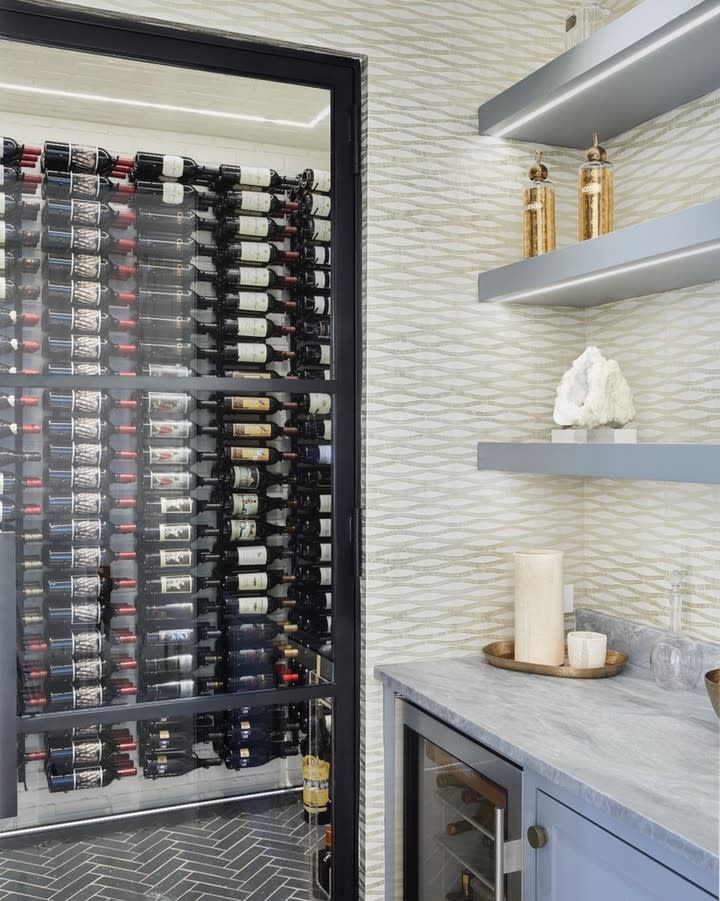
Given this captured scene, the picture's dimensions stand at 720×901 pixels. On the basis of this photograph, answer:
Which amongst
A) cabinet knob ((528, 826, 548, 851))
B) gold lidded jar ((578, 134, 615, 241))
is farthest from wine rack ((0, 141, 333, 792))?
cabinet knob ((528, 826, 548, 851))

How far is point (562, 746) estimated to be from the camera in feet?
5.08

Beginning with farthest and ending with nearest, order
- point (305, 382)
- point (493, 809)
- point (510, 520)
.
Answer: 1. point (510, 520)
2. point (305, 382)
3. point (493, 809)

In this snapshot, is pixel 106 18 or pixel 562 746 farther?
pixel 106 18

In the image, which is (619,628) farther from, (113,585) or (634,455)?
(113,585)

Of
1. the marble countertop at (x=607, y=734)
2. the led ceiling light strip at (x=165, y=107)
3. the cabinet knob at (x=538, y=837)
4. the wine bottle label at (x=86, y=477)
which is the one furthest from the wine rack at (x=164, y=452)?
the cabinet knob at (x=538, y=837)

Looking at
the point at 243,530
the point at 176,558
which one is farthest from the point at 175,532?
the point at 243,530

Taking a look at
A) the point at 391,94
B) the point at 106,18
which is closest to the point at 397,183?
the point at 391,94

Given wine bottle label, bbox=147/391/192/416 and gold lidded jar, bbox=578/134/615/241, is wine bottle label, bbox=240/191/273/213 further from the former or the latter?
gold lidded jar, bbox=578/134/615/241

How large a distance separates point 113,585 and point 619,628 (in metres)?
1.26

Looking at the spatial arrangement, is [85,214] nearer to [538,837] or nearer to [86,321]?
[86,321]

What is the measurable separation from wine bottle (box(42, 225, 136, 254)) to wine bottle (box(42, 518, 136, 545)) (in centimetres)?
61

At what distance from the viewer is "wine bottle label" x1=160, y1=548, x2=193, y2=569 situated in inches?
78.6

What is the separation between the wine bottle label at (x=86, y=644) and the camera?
192cm

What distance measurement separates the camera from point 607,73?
1838 mm
